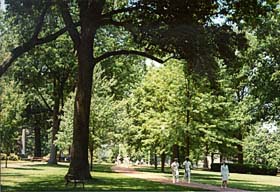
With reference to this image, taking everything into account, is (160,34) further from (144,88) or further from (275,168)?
(275,168)

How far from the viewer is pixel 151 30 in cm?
1284

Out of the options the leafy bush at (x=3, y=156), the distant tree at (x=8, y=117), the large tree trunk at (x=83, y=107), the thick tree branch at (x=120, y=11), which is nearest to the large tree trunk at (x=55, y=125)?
the large tree trunk at (x=83, y=107)

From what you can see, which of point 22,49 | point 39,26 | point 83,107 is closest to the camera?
point 22,49

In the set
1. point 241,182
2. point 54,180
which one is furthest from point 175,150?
point 54,180

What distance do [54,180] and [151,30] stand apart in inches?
186

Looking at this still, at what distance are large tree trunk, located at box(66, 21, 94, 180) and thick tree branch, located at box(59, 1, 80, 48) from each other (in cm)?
15

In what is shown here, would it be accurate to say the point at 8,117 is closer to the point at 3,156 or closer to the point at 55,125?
the point at 3,156

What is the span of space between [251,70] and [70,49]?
565cm

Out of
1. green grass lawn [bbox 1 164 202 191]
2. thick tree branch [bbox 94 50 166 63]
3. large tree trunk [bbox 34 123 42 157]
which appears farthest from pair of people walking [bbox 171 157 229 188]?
large tree trunk [bbox 34 123 42 157]

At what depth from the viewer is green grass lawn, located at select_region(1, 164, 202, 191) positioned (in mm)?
9155

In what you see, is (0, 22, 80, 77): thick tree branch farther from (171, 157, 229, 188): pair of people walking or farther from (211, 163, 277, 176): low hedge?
(211, 163, 277, 176): low hedge

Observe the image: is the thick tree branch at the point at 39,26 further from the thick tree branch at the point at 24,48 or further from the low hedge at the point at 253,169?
the low hedge at the point at 253,169

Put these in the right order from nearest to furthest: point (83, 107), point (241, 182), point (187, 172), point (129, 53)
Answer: point (83, 107)
point (129, 53)
point (187, 172)
point (241, 182)

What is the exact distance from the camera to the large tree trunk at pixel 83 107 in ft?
41.9
